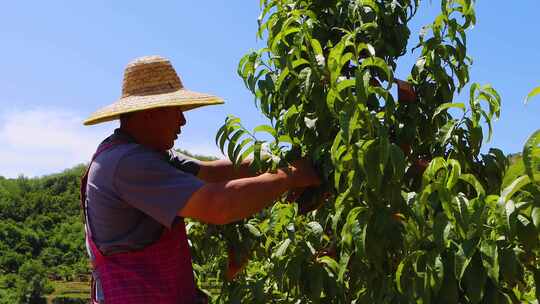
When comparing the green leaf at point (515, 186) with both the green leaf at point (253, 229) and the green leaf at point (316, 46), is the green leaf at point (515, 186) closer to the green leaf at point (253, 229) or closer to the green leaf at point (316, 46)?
the green leaf at point (316, 46)

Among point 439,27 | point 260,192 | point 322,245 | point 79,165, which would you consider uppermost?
point 79,165

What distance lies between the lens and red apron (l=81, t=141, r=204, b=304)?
3143 mm

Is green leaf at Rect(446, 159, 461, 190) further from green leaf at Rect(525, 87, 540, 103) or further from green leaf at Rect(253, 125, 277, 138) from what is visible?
green leaf at Rect(253, 125, 277, 138)

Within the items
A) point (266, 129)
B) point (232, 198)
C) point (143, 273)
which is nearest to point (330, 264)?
→ point (232, 198)

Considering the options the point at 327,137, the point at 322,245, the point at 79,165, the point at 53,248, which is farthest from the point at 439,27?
the point at 79,165

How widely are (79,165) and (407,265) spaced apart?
360ft

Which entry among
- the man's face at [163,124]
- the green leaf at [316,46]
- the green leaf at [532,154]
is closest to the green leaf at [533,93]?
the green leaf at [532,154]

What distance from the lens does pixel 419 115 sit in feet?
10.5

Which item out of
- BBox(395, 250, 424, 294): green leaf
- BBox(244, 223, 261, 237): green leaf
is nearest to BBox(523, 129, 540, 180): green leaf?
BBox(395, 250, 424, 294): green leaf

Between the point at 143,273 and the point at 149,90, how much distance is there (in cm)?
89

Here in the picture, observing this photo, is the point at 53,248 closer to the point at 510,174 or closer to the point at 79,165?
the point at 79,165

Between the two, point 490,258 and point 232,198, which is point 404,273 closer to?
point 490,258

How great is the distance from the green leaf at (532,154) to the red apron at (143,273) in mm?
1780

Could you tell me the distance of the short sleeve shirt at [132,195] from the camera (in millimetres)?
2893
